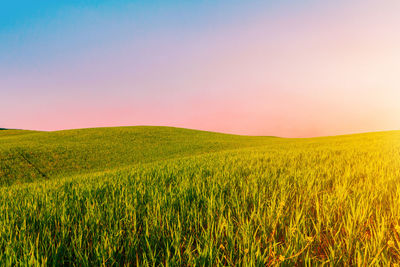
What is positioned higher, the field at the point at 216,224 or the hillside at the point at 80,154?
the field at the point at 216,224

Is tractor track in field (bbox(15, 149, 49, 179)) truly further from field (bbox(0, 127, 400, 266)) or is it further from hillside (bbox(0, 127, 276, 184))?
field (bbox(0, 127, 400, 266))

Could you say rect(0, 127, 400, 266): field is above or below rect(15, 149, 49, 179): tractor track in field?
above

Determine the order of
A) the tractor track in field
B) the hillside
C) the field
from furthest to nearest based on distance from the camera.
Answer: the hillside < the tractor track in field < the field

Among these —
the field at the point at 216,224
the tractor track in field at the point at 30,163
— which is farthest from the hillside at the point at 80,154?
the field at the point at 216,224

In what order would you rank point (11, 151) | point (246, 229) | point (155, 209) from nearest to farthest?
point (246, 229) < point (155, 209) < point (11, 151)

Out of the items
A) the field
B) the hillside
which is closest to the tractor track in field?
the hillside

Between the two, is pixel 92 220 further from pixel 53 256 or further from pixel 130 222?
pixel 53 256

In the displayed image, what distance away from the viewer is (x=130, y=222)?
2.29 m

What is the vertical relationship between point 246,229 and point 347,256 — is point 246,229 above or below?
above

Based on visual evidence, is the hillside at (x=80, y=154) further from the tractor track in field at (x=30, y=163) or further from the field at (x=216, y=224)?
the field at (x=216, y=224)

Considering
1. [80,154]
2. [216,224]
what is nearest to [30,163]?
[80,154]

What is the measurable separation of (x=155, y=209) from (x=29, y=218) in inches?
69.3

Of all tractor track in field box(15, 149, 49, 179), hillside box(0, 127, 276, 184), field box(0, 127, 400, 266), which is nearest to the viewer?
field box(0, 127, 400, 266)

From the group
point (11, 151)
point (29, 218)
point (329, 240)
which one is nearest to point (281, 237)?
point (329, 240)
